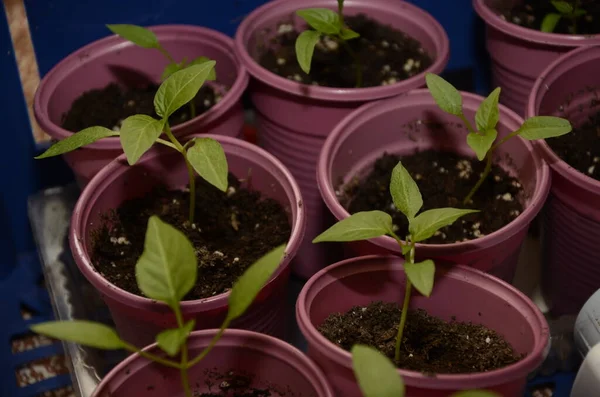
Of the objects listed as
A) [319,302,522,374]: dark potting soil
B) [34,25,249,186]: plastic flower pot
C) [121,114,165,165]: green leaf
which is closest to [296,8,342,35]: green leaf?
[34,25,249,186]: plastic flower pot

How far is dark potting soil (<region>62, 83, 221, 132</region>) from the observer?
1.26m

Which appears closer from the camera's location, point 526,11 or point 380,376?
point 380,376

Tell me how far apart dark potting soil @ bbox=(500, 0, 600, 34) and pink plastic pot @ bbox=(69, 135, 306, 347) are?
0.62 m

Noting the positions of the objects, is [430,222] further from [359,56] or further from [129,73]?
[129,73]

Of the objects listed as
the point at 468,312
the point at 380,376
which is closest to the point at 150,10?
the point at 468,312

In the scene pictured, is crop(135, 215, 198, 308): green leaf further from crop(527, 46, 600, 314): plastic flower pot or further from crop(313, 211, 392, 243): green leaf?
crop(527, 46, 600, 314): plastic flower pot

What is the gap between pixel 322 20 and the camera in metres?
1.16

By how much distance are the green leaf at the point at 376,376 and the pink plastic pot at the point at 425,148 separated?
29 cm

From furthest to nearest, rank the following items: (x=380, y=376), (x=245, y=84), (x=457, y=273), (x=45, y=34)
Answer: (x=45, y=34) → (x=245, y=84) → (x=457, y=273) → (x=380, y=376)

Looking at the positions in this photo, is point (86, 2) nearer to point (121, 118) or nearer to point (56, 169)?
point (121, 118)

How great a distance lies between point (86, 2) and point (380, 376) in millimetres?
955

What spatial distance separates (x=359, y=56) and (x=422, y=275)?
685 mm

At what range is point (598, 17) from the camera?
1.38m

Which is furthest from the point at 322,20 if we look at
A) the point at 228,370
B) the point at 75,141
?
the point at 228,370
